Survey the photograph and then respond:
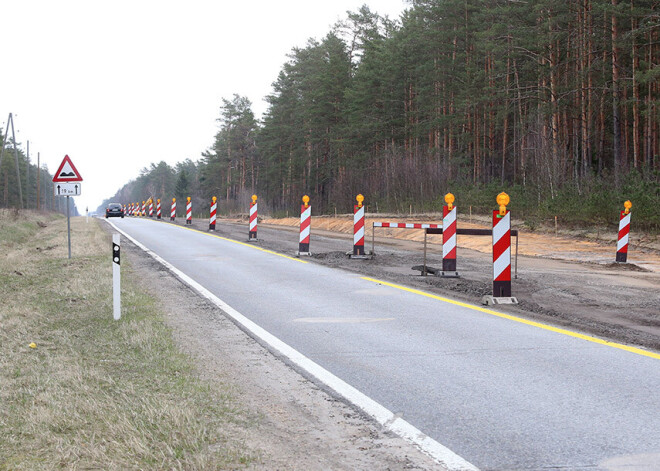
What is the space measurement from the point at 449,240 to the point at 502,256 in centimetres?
309

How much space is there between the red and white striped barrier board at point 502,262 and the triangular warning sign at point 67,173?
36.5 feet


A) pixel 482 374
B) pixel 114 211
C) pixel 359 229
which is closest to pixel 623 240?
pixel 359 229

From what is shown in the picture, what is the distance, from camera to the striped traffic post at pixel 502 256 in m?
9.41

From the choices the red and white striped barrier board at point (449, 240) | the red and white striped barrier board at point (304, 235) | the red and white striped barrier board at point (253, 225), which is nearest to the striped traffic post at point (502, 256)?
the red and white striped barrier board at point (449, 240)

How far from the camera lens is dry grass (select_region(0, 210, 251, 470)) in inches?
136

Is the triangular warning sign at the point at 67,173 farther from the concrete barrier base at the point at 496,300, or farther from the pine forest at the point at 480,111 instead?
the pine forest at the point at 480,111

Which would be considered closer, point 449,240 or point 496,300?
point 496,300

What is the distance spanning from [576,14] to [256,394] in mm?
35442

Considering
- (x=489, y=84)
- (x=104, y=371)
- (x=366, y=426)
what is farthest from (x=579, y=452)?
(x=489, y=84)

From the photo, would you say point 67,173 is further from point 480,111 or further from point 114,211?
point 114,211

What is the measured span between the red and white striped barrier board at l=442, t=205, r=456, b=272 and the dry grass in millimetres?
6368

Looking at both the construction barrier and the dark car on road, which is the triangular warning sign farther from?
the dark car on road

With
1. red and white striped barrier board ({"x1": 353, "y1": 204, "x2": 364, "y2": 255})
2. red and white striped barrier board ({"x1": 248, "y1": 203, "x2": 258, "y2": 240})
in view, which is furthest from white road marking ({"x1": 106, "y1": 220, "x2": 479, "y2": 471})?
red and white striped barrier board ({"x1": 248, "y1": 203, "x2": 258, "y2": 240})

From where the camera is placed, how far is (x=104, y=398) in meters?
4.43
